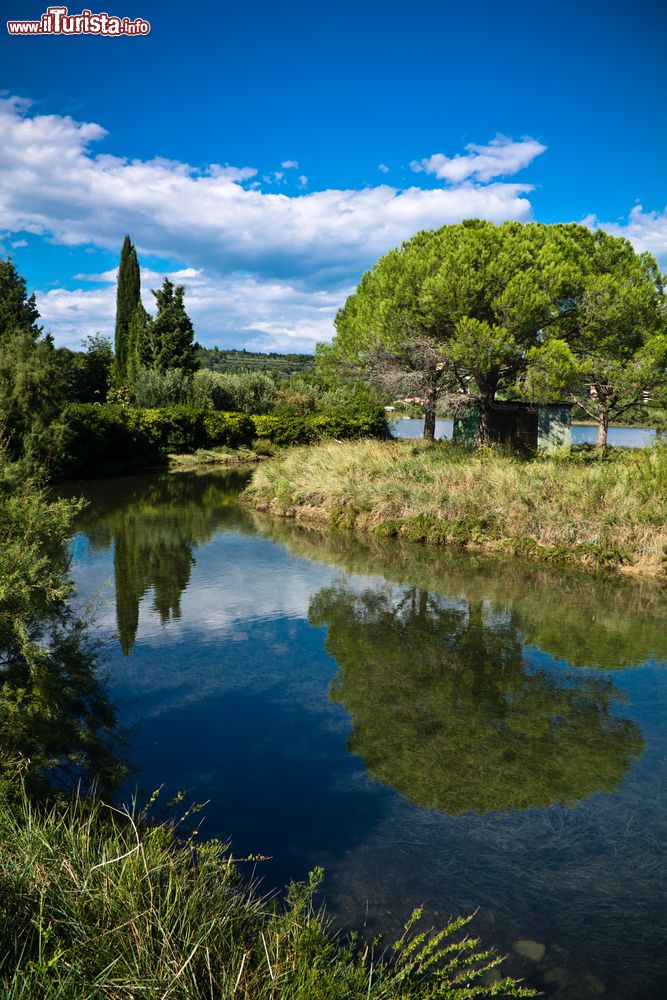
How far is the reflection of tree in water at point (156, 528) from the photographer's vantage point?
1008 centimetres

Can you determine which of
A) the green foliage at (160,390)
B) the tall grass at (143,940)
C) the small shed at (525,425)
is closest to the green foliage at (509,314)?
the small shed at (525,425)

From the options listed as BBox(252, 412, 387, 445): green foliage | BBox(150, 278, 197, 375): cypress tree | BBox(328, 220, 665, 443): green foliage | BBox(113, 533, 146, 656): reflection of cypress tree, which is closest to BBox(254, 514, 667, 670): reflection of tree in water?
BBox(113, 533, 146, 656): reflection of cypress tree

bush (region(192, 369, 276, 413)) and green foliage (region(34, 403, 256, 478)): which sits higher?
bush (region(192, 369, 276, 413))

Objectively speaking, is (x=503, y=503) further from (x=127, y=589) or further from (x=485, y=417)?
(x=485, y=417)

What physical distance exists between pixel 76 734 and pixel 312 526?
38.6 ft

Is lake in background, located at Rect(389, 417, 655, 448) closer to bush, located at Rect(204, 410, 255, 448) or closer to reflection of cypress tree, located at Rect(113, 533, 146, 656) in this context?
bush, located at Rect(204, 410, 255, 448)

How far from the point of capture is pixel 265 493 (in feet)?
62.9

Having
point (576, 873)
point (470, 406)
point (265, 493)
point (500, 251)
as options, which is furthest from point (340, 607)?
point (470, 406)

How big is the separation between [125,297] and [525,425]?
29540 millimetres

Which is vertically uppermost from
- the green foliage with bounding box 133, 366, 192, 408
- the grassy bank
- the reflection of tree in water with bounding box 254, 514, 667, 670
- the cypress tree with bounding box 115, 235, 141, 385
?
the cypress tree with bounding box 115, 235, 141, 385

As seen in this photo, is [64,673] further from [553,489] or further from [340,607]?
[553,489]

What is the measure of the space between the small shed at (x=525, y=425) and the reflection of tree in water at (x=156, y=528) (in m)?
9.43

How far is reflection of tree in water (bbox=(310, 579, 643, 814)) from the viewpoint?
5.21 metres

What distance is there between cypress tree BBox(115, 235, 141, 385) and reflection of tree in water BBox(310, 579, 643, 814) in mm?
37264
